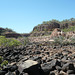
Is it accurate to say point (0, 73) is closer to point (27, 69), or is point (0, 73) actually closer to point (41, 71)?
point (27, 69)

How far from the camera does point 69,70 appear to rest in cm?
317

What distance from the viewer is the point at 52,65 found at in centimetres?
357

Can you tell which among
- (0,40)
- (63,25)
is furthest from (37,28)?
(0,40)

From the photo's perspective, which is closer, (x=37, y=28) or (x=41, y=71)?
(x=41, y=71)

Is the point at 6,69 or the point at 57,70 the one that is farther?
the point at 6,69

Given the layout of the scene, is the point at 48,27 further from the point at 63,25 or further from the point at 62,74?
the point at 62,74

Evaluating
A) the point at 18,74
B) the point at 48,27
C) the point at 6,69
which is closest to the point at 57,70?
the point at 18,74

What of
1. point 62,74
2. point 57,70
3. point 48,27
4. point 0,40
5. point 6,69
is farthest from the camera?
point 48,27

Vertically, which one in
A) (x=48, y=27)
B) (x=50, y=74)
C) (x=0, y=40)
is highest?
(x=48, y=27)

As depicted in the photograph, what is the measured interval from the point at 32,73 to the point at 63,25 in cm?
3687

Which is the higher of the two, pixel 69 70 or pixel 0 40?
pixel 0 40

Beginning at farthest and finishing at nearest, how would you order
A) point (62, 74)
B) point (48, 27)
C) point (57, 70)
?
point (48, 27) < point (57, 70) < point (62, 74)

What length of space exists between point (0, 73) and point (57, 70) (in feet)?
5.54

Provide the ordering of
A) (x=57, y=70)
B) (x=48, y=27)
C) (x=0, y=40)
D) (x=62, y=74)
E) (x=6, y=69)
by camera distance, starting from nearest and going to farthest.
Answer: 1. (x=62, y=74)
2. (x=57, y=70)
3. (x=6, y=69)
4. (x=0, y=40)
5. (x=48, y=27)
